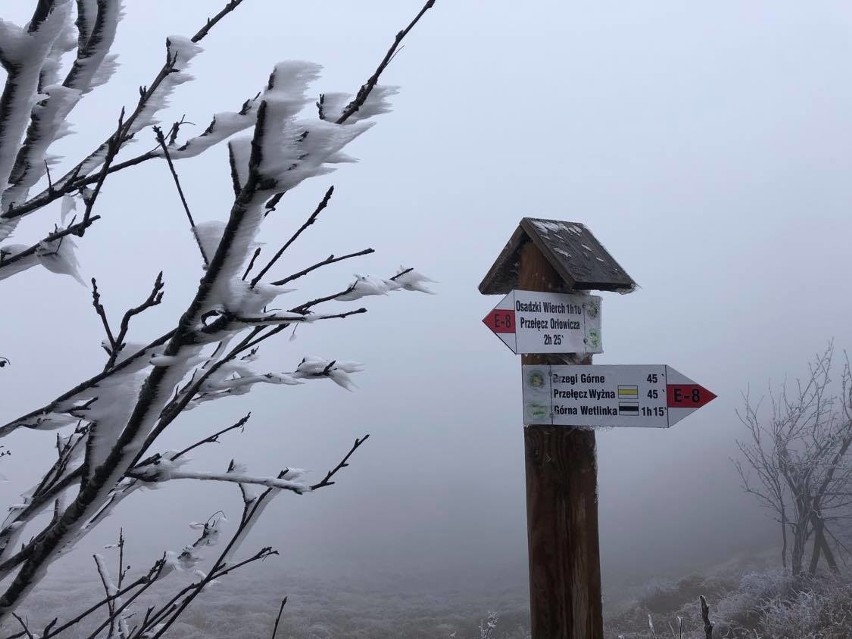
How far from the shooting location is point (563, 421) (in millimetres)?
2523

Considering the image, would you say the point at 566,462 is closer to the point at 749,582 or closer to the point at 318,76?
the point at 318,76

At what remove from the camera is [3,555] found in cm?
136

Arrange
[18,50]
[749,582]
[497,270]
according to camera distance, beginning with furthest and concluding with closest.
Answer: [749,582]
[497,270]
[18,50]

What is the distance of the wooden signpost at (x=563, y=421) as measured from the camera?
97.5 inches

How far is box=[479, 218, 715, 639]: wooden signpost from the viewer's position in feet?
8.13

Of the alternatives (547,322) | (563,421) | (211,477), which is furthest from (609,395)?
(211,477)

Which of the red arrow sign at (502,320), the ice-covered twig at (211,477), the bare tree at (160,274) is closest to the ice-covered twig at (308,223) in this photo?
the bare tree at (160,274)

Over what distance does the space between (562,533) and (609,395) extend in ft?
1.67

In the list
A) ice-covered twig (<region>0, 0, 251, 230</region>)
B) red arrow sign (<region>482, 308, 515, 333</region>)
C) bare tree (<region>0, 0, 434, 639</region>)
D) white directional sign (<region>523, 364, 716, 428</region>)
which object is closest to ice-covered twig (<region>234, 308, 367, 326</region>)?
bare tree (<region>0, 0, 434, 639</region>)

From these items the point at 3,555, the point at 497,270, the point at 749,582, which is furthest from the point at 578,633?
the point at 749,582

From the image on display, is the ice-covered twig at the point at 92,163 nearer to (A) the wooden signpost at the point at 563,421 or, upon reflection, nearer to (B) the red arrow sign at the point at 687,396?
(A) the wooden signpost at the point at 563,421

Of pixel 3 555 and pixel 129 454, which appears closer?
pixel 129 454

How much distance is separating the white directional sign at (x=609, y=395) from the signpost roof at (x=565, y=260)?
1.08ft

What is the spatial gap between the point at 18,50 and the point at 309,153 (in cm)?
54
